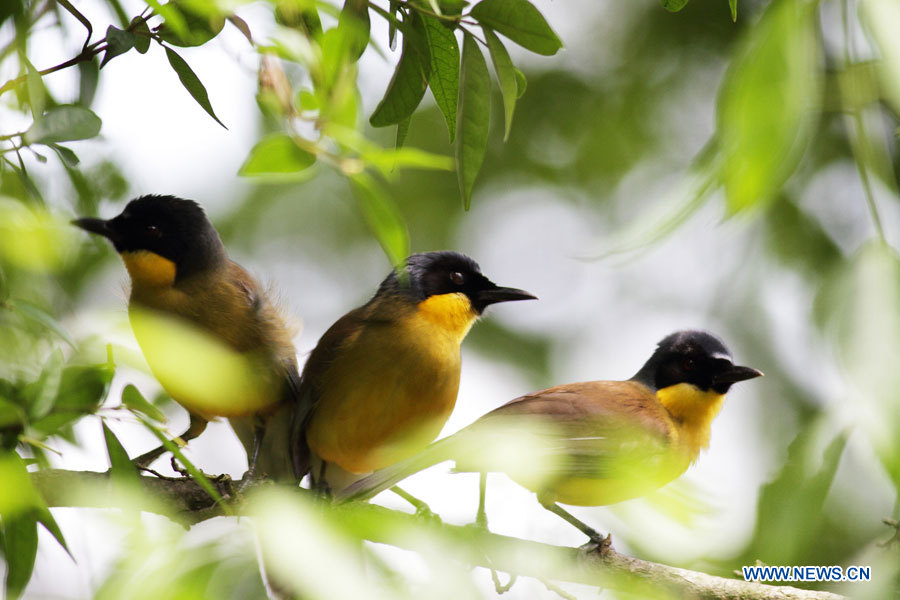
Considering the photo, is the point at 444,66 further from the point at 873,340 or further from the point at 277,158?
the point at 873,340

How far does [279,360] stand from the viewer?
367cm

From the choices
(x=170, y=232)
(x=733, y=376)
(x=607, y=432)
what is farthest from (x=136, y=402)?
(x=733, y=376)

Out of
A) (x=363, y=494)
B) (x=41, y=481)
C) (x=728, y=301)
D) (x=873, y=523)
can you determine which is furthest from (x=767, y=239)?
(x=41, y=481)

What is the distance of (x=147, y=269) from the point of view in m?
3.47

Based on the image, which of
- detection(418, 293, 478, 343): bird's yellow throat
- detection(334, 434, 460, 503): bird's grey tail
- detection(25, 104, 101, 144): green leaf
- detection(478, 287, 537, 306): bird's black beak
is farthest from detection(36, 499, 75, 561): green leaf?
detection(478, 287, 537, 306): bird's black beak

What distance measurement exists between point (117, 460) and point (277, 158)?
0.89 metres

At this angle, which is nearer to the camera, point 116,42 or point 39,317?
point 39,317

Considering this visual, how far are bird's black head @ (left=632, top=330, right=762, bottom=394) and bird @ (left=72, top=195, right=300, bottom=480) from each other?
1.60 meters

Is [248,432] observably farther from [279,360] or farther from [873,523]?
[873,523]

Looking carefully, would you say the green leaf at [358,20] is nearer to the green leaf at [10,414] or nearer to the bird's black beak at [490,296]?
the green leaf at [10,414]

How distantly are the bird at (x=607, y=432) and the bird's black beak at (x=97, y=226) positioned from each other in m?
1.11

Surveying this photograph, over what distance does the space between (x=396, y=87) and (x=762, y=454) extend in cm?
724

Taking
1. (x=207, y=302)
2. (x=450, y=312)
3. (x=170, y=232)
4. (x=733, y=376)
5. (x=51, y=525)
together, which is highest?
(x=170, y=232)

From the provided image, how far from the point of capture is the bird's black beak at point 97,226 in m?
2.91
